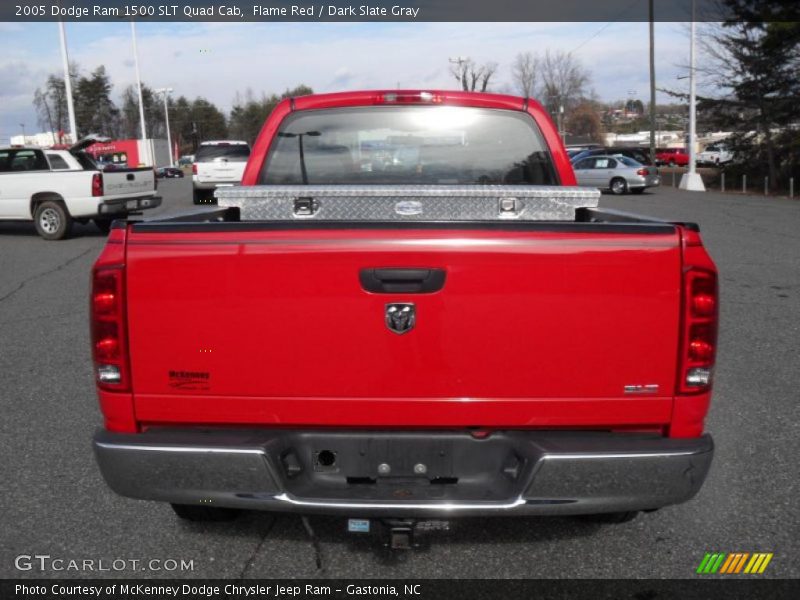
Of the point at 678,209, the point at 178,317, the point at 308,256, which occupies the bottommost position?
the point at 678,209

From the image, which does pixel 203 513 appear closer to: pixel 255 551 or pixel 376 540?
pixel 255 551

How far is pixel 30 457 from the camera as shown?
444 cm

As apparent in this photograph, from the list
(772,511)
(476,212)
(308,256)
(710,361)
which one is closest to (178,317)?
(308,256)

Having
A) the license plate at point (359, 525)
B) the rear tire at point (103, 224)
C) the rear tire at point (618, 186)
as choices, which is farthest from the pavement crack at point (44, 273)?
the rear tire at point (618, 186)

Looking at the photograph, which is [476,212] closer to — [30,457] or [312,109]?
[312,109]

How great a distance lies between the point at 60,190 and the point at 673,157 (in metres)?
47.2

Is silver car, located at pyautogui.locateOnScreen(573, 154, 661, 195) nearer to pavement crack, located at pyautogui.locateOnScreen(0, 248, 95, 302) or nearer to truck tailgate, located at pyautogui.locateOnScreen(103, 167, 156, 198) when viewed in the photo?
truck tailgate, located at pyautogui.locateOnScreen(103, 167, 156, 198)

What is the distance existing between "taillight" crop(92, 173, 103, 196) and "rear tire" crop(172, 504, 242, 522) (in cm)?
1281

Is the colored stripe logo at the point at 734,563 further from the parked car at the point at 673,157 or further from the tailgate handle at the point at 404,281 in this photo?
the parked car at the point at 673,157

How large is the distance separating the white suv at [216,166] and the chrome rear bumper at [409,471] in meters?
21.4

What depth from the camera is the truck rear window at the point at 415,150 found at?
13.9ft

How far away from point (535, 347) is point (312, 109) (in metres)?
2.34

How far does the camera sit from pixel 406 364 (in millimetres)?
2643
